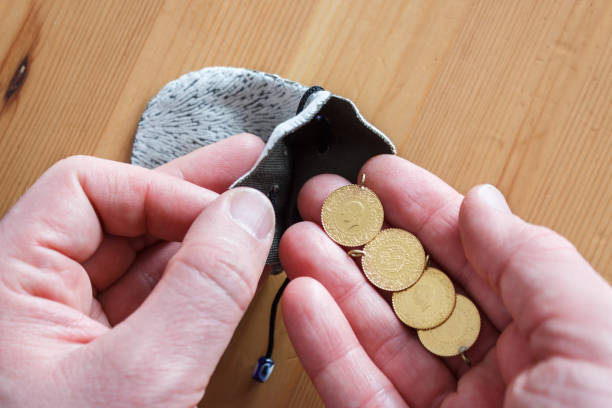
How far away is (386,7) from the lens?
82 centimetres

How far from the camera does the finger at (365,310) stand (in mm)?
661

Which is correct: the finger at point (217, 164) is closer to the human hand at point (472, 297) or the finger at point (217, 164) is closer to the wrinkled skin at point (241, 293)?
the wrinkled skin at point (241, 293)

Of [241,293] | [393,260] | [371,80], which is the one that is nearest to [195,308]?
Answer: [241,293]

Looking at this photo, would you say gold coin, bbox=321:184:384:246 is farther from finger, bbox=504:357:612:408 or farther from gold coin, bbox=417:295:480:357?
finger, bbox=504:357:612:408

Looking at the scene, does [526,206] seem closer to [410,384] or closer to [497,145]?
[497,145]

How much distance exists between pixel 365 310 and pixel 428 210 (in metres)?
0.17

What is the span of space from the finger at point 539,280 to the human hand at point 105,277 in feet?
0.89

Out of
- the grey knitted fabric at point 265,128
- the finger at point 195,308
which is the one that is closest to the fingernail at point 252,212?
the finger at point 195,308

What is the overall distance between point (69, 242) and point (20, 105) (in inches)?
15.2

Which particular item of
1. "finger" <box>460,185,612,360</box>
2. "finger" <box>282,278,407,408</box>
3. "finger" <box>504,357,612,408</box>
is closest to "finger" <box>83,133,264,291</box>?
"finger" <box>282,278,407,408</box>

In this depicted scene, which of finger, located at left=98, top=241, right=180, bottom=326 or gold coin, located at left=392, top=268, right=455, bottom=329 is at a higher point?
gold coin, located at left=392, top=268, right=455, bottom=329

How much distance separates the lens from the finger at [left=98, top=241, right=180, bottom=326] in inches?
28.4

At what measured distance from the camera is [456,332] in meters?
0.65

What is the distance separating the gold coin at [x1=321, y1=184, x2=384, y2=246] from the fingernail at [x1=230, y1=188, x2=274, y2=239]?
16 cm
